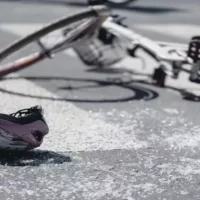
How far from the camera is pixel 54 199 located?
3.38 meters

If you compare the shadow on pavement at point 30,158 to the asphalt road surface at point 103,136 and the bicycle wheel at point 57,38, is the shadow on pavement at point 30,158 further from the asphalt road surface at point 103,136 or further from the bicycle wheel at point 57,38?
the bicycle wheel at point 57,38

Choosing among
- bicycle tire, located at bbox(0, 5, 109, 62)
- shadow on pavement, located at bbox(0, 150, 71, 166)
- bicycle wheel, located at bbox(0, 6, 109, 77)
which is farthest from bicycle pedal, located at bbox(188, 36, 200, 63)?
shadow on pavement, located at bbox(0, 150, 71, 166)

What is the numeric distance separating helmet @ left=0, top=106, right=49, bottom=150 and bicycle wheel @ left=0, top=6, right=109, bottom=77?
1.86 m

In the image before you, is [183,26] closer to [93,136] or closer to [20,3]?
[20,3]

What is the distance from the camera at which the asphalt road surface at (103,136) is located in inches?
141

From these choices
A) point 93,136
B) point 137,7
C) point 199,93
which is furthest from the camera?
point 137,7

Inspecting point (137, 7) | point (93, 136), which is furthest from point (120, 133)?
point (137, 7)

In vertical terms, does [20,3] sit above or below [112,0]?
below

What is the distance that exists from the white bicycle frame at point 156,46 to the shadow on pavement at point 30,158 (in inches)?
87.1

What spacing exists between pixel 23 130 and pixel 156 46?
263 centimetres

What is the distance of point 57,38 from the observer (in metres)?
6.25

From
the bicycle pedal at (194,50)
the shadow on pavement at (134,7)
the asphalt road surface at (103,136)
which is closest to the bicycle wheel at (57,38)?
the asphalt road surface at (103,136)

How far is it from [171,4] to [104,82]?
371 inches

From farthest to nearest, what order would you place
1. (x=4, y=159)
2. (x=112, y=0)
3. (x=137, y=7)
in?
(x=137, y=7) < (x=112, y=0) < (x=4, y=159)
